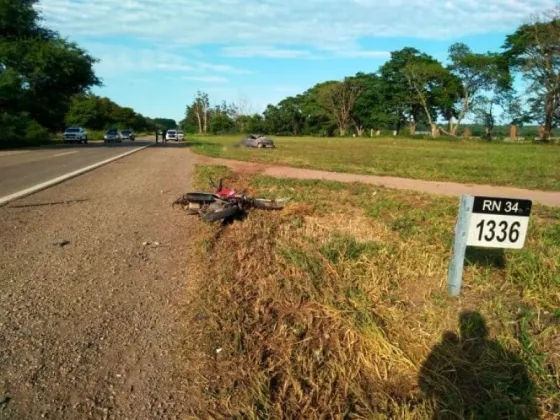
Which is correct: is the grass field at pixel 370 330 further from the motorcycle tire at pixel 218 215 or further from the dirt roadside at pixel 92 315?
the motorcycle tire at pixel 218 215

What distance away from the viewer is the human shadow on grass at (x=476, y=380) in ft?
8.48

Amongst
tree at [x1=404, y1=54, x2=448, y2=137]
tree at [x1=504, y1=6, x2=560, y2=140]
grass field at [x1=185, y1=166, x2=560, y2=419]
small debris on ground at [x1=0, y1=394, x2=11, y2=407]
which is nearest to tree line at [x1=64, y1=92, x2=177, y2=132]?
tree at [x1=404, y1=54, x2=448, y2=137]

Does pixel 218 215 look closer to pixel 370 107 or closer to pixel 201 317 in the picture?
pixel 201 317

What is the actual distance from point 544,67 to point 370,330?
59.0 m

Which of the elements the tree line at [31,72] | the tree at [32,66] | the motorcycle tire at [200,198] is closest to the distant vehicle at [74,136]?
the tree line at [31,72]

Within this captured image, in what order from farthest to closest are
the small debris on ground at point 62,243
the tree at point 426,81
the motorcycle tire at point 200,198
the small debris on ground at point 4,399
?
the tree at point 426,81
the motorcycle tire at point 200,198
the small debris on ground at point 62,243
the small debris on ground at point 4,399

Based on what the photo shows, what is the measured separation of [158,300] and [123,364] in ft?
3.52

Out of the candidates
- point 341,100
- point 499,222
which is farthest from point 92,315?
point 341,100

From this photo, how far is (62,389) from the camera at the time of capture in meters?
2.72

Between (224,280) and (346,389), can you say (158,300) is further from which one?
(346,389)

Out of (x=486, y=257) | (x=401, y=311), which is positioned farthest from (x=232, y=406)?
(x=486, y=257)

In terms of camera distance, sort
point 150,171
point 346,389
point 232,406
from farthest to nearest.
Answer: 1. point 150,171
2. point 346,389
3. point 232,406

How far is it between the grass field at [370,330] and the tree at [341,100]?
8765 cm

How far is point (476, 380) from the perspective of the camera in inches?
111
